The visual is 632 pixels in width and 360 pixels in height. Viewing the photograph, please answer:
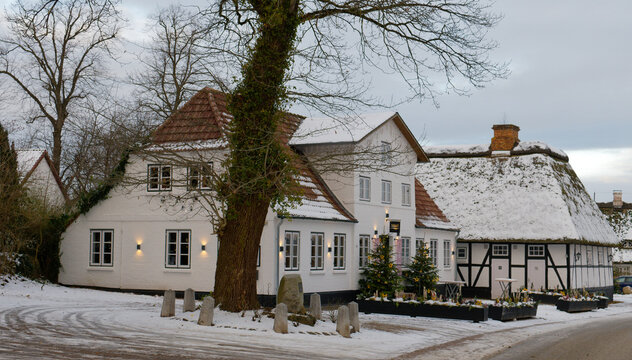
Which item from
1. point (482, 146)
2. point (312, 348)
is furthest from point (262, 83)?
point (482, 146)

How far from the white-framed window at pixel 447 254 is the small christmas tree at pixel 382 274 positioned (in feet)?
26.8

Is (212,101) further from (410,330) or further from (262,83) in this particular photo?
(410,330)

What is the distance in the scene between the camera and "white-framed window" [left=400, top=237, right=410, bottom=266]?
99.7ft

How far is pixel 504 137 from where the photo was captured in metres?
41.5

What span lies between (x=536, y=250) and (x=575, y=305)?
259 inches

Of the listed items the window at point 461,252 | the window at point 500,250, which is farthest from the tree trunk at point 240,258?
the window at point 500,250

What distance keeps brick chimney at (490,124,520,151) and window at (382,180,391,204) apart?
13.7 meters

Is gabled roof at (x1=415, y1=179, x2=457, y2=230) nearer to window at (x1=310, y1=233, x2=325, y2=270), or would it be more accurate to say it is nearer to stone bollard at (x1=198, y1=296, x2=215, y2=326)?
window at (x1=310, y1=233, x2=325, y2=270)

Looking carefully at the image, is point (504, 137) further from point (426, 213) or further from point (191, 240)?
point (191, 240)

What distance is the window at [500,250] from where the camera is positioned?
119ft

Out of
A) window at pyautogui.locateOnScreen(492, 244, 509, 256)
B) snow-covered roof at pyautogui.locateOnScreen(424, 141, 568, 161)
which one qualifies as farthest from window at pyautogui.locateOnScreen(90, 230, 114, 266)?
snow-covered roof at pyautogui.locateOnScreen(424, 141, 568, 161)

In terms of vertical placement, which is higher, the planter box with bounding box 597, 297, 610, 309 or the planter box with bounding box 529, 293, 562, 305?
the planter box with bounding box 529, 293, 562, 305

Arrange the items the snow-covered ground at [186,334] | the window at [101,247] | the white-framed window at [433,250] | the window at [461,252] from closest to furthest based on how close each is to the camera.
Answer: the snow-covered ground at [186,334], the window at [101,247], the white-framed window at [433,250], the window at [461,252]

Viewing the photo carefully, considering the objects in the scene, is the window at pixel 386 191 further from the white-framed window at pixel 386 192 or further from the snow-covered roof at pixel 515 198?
the snow-covered roof at pixel 515 198
